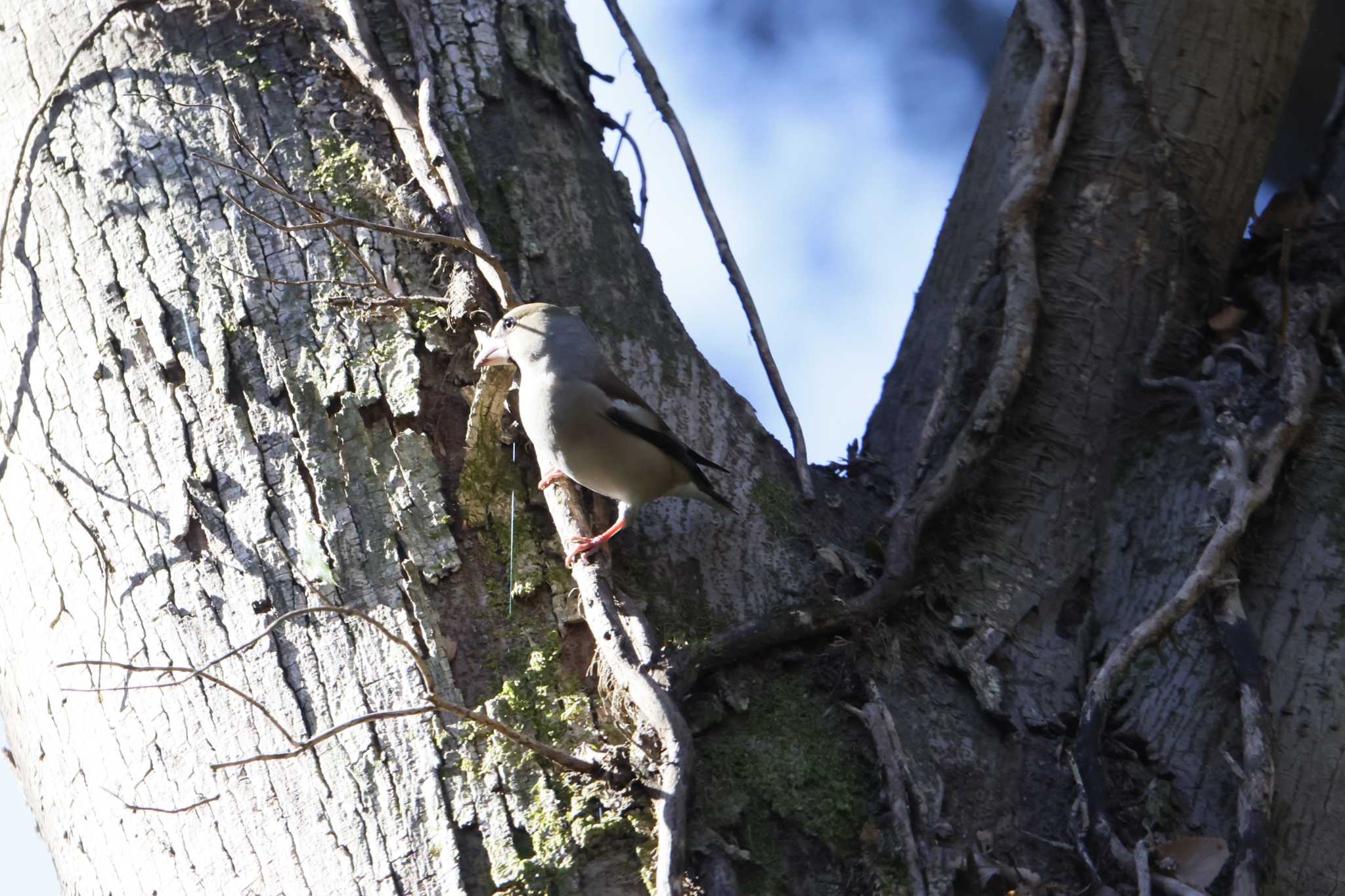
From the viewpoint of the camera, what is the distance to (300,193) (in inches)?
130

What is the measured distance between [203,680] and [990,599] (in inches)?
76.7

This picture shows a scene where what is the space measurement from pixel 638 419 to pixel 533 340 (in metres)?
0.38

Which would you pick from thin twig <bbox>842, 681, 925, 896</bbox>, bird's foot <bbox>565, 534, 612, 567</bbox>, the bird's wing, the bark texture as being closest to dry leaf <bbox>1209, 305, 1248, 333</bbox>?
the bark texture

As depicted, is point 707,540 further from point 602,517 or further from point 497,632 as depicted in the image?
point 497,632

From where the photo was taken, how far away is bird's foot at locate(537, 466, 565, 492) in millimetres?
3162

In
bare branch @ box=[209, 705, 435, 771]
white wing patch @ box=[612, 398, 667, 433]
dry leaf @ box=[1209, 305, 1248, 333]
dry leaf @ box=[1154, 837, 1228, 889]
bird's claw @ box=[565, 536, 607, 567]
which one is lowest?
dry leaf @ box=[1154, 837, 1228, 889]

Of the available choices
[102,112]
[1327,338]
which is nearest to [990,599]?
[1327,338]

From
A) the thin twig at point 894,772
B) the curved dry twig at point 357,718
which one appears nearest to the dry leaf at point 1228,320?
the thin twig at point 894,772

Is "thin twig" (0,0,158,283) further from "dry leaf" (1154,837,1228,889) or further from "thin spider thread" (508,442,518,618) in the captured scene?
"dry leaf" (1154,837,1228,889)

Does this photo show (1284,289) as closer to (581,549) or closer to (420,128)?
(581,549)

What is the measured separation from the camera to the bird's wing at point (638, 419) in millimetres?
3328

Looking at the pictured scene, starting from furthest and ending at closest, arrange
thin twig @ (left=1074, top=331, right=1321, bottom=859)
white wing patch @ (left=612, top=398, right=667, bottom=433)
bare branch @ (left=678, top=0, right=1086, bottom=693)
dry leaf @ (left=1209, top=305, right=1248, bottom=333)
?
dry leaf @ (left=1209, top=305, right=1248, bottom=333) → white wing patch @ (left=612, top=398, right=667, bottom=433) → bare branch @ (left=678, top=0, right=1086, bottom=693) → thin twig @ (left=1074, top=331, right=1321, bottom=859)

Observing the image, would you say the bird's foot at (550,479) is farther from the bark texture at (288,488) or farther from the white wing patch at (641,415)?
the white wing patch at (641,415)

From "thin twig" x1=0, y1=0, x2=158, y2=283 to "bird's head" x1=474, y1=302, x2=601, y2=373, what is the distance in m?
1.33
